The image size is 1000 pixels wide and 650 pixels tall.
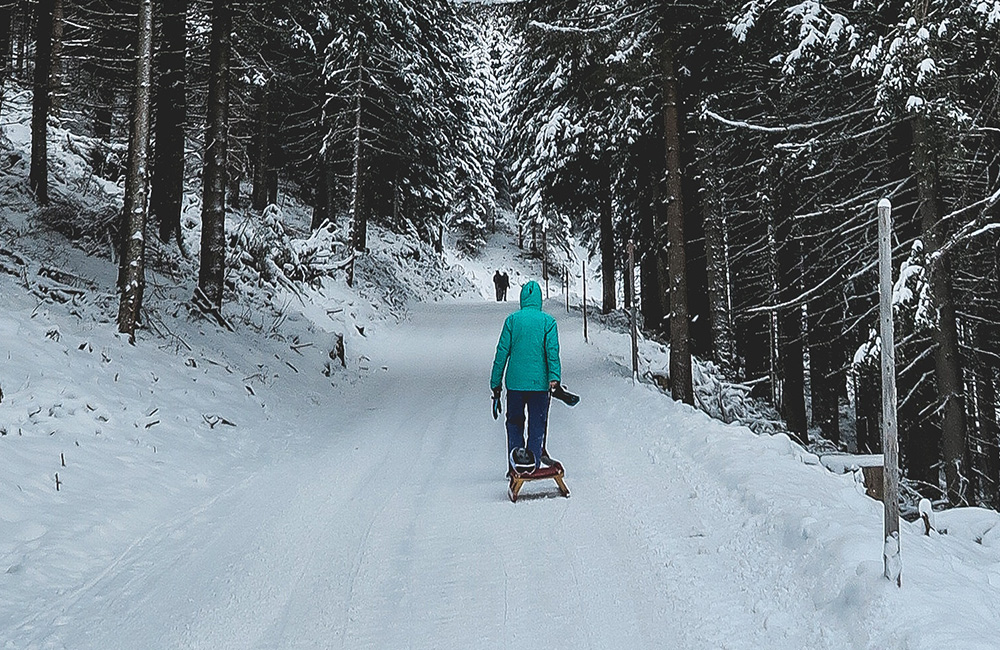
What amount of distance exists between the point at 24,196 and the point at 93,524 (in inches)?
433

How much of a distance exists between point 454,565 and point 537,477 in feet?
6.00

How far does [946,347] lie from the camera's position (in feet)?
29.5

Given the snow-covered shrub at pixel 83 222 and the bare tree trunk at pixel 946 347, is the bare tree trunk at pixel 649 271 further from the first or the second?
the snow-covered shrub at pixel 83 222

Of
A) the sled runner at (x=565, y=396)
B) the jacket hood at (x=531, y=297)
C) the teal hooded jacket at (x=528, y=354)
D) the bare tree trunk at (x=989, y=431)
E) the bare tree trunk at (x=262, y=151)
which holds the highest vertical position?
the bare tree trunk at (x=262, y=151)

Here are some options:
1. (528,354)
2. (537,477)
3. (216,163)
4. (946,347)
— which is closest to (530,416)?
(528,354)

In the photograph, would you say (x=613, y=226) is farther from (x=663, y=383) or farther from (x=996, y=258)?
(x=996, y=258)

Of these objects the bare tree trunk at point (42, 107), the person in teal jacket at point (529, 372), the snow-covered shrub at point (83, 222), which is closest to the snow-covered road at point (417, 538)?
the person in teal jacket at point (529, 372)

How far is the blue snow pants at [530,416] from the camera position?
287 inches

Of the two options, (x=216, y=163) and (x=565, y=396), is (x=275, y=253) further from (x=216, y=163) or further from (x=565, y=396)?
(x=565, y=396)

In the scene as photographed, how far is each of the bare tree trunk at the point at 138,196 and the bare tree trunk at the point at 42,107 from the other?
4425mm

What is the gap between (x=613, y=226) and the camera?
28156 mm

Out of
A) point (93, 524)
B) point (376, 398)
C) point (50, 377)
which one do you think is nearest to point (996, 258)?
point (376, 398)

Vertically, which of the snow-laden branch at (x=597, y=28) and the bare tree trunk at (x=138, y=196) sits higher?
the snow-laden branch at (x=597, y=28)

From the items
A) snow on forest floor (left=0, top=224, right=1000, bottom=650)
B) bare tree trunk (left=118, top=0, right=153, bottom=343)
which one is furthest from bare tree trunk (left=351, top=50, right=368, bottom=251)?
snow on forest floor (left=0, top=224, right=1000, bottom=650)
